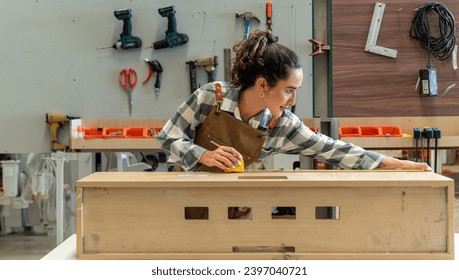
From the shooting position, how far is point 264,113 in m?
1.81

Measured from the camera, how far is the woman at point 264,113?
5.40ft

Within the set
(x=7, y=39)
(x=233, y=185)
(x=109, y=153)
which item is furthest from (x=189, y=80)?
(x=233, y=185)

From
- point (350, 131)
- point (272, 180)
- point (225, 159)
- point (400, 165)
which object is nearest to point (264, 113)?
point (225, 159)

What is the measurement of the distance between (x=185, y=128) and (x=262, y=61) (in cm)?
36

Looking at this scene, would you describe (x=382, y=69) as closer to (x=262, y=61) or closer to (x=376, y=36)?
(x=376, y=36)

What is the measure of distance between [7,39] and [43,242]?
1.65m

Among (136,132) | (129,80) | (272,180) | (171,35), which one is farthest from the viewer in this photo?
(129,80)

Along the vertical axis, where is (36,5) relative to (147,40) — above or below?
above

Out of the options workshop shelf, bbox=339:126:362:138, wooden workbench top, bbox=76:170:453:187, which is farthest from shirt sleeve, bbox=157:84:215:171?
workshop shelf, bbox=339:126:362:138

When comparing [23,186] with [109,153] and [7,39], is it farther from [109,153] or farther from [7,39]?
[7,39]

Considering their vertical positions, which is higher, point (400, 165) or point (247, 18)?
point (247, 18)

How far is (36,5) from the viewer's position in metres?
3.77

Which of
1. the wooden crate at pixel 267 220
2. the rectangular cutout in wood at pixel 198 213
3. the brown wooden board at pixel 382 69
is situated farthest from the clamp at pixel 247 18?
the wooden crate at pixel 267 220

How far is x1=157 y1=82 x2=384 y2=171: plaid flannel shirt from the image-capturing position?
1.75 meters
